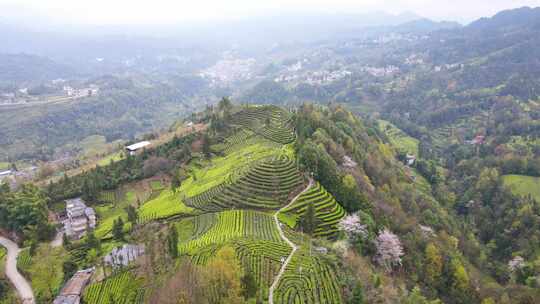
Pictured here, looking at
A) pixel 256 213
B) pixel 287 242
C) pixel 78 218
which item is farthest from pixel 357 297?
pixel 78 218

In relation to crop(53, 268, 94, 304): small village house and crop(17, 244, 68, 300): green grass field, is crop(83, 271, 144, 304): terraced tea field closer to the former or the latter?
crop(53, 268, 94, 304): small village house

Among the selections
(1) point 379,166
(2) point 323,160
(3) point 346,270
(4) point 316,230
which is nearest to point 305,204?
(4) point 316,230

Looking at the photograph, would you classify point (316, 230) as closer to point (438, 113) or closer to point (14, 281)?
point (14, 281)

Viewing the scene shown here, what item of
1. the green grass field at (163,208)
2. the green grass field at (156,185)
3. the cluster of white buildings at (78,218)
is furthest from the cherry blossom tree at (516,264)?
the cluster of white buildings at (78,218)

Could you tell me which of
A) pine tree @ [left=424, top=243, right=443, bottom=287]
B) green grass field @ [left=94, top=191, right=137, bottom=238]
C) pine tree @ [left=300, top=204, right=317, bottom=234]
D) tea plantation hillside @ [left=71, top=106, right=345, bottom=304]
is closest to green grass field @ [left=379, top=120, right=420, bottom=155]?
tea plantation hillside @ [left=71, top=106, right=345, bottom=304]

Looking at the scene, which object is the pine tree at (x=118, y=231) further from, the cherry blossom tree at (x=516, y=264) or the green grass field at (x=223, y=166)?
the cherry blossom tree at (x=516, y=264)

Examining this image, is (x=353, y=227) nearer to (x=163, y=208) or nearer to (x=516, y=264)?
(x=163, y=208)
